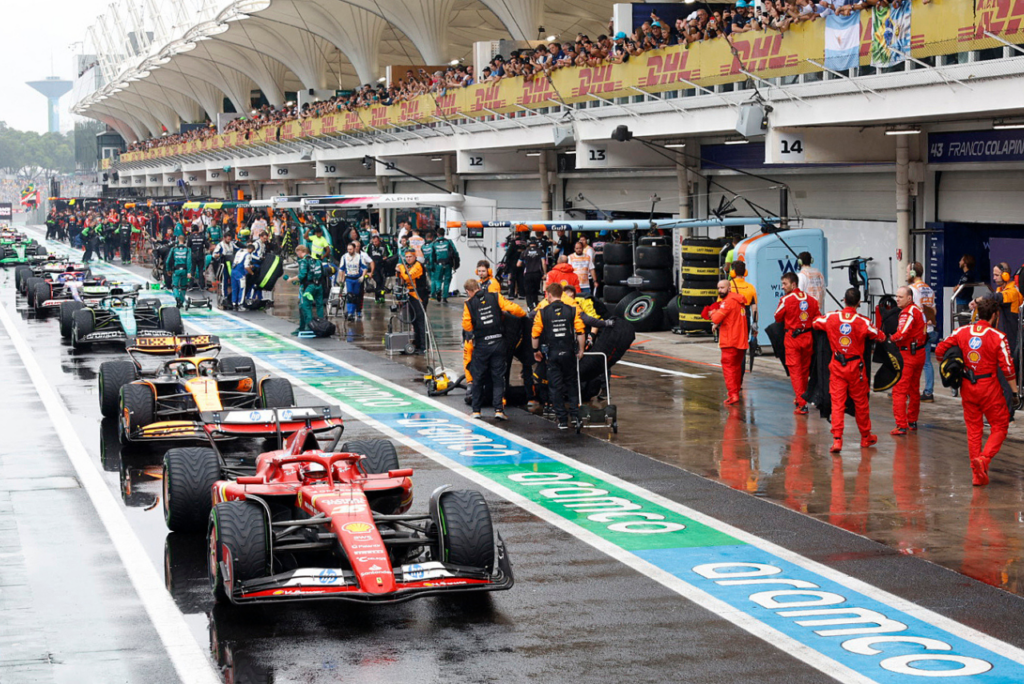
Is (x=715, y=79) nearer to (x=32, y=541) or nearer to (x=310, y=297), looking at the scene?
(x=310, y=297)

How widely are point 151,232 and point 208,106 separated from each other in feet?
92.5

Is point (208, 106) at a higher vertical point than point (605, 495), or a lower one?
higher

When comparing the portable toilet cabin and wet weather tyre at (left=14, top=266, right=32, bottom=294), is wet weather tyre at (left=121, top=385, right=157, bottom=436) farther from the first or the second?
wet weather tyre at (left=14, top=266, right=32, bottom=294)

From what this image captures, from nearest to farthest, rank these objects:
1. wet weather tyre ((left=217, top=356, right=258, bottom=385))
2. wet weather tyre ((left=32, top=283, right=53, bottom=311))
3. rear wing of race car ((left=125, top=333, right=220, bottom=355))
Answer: wet weather tyre ((left=217, top=356, right=258, bottom=385)), rear wing of race car ((left=125, top=333, right=220, bottom=355)), wet weather tyre ((left=32, top=283, right=53, bottom=311))

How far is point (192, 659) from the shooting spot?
297 inches

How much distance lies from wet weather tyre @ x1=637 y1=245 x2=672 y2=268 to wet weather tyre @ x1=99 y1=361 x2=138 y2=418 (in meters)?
11.9

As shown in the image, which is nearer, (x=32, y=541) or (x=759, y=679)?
(x=759, y=679)

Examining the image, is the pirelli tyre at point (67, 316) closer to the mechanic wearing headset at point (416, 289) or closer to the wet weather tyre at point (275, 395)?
the mechanic wearing headset at point (416, 289)

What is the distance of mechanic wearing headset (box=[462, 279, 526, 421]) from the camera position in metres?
15.3

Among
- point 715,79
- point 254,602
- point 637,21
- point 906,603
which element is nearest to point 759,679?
point 906,603

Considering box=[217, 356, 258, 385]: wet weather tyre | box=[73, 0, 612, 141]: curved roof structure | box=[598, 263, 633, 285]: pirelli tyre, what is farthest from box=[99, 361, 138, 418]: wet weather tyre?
box=[73, 0, 612, 141]: curved roof structure

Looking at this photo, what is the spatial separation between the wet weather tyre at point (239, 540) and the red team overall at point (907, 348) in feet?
27.0

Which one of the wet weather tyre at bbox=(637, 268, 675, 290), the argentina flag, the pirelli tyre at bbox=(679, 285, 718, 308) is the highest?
the argentina flag

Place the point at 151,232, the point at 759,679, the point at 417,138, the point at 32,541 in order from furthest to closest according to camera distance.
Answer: the point at 151,232
the point at 417,138
the point at 32,541
the point at 759,679
